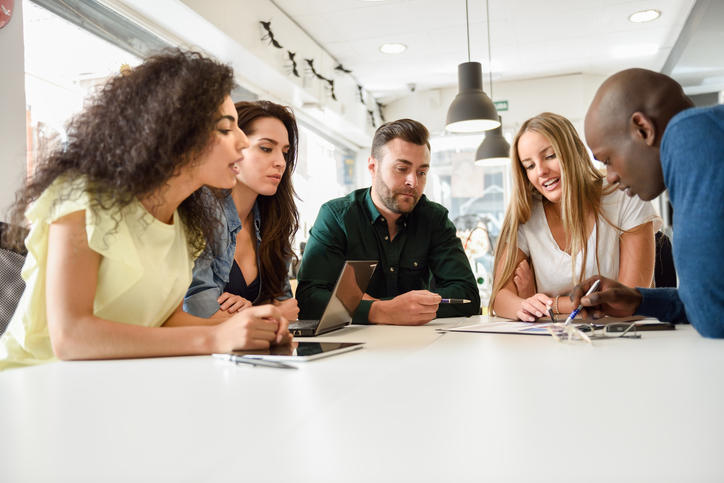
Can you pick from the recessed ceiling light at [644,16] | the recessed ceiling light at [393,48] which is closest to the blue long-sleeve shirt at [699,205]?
the recessed ceiling light at [644,16]

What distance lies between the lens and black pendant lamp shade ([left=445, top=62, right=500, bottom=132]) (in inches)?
136

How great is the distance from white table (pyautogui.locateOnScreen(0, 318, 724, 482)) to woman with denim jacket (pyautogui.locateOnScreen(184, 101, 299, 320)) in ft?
3.13

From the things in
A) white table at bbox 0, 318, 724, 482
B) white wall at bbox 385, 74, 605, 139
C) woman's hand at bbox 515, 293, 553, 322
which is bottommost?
white table at bbox 0, 318, 724, 482

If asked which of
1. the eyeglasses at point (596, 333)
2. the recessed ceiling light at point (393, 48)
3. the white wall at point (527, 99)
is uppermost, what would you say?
the recessed ceiling light at point (393, 48)

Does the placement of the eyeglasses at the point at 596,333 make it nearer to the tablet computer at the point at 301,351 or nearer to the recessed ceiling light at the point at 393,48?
the tablet computer at the point at 301,351

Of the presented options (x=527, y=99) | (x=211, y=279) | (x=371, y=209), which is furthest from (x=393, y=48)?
(x=211, y=279)

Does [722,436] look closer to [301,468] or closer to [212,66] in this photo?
[301,468]

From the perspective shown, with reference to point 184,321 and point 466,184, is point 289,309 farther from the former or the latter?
point 466,184

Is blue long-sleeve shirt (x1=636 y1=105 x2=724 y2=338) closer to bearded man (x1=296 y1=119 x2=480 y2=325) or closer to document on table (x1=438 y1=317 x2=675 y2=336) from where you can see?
document on table (x1=438 y1=317 x2=675 y2=336)

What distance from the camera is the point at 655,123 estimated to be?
1225 millimetres

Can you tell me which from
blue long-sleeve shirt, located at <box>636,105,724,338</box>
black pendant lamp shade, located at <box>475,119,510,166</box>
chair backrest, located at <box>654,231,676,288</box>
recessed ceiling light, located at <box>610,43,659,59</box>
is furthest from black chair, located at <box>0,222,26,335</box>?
recessed ceiling light, located at <box>610,43,659,59</box>

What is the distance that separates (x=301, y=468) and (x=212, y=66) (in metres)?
1.01

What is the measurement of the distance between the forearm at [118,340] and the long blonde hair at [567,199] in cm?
118

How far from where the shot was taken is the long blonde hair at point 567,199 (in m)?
2.00
